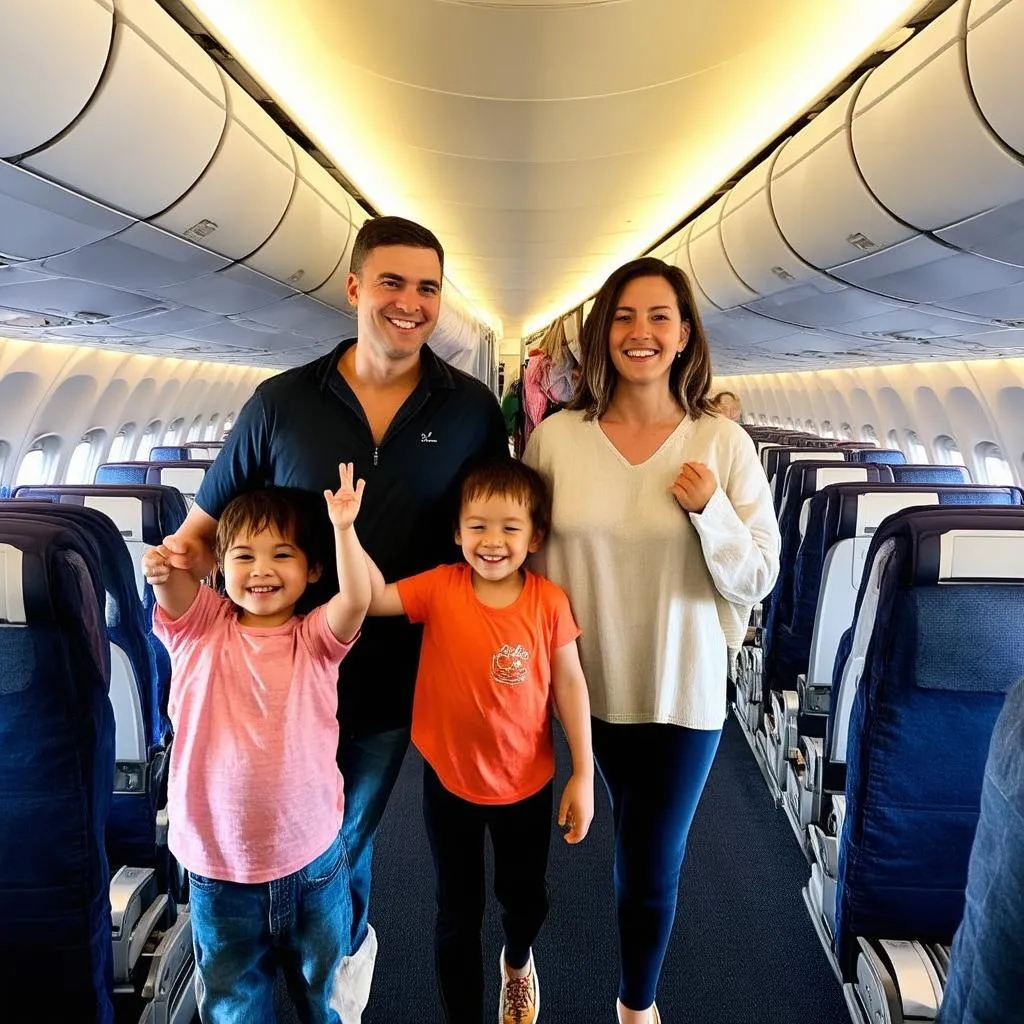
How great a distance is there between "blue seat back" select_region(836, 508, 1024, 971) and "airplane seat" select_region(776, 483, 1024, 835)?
→ 624mm

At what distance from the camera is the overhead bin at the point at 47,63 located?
1.28 meters

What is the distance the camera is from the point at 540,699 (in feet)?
5.31

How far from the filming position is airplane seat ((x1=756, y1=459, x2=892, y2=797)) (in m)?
3.05

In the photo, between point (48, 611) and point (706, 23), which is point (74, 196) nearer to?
point (48, 611)

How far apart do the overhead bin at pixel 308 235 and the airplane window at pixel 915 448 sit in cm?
821

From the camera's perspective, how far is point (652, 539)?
61.9 inches

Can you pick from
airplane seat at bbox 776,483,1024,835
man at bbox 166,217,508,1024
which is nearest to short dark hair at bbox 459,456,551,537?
man at bbox 166,217,508,1024

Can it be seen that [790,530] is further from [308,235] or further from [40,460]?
[40,460]

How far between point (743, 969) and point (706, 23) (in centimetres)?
325

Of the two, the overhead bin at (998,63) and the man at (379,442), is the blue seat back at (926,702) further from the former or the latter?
the man at (379,442)

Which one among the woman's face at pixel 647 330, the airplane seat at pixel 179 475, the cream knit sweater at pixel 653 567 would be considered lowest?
the cream knit sweater at pixel 653 567

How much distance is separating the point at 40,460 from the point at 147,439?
2.34 metres

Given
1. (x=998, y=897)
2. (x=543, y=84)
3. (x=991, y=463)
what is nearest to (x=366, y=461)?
(x=998, y=897)

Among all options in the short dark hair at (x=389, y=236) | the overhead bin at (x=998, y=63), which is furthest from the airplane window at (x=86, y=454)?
the overhead bin at (x=998, y=63)
